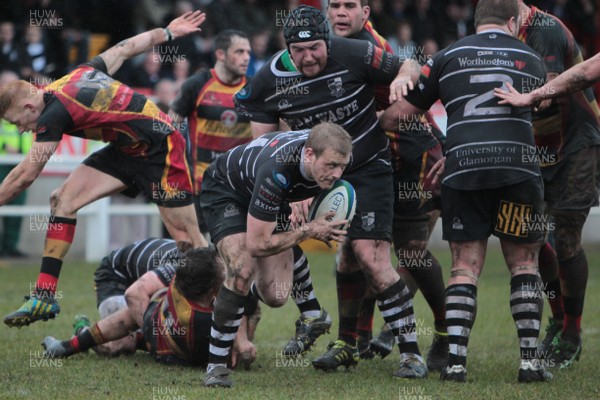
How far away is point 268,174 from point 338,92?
3.52ft

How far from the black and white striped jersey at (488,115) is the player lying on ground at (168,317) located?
180cm

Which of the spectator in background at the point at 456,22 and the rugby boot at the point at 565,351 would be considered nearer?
the rugby boot at the point at 565,351

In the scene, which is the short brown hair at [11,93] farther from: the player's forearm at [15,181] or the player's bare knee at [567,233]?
the player's bare knee at [567,233]

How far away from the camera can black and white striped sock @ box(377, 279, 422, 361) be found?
6.69 metres

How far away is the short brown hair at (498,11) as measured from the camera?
6.46 m

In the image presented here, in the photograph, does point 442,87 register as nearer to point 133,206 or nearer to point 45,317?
point 45,317

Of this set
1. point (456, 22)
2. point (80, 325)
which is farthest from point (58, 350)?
point (456, 22)

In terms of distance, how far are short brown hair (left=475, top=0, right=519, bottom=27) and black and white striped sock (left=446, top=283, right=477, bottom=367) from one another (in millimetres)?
1685

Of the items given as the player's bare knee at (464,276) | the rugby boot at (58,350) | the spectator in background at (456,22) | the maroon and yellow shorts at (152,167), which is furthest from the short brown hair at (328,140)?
the spectator in background at (456,22)

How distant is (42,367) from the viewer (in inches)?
275

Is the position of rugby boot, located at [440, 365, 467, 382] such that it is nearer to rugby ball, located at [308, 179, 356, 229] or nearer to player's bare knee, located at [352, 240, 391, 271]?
player's bare knee, located at [352, 240, 391, 271]

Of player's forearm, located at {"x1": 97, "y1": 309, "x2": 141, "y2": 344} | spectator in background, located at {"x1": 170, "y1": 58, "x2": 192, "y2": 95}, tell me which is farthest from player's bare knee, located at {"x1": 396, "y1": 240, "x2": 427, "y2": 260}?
spectator in background, located at {"x1": 170, "y1": 58, "x2": 192, "y2": 95}

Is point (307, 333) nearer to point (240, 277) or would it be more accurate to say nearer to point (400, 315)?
point (400, 315)

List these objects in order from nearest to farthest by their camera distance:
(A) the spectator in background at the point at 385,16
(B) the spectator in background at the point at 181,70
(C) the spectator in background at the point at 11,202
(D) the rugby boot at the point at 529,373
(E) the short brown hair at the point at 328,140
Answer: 1. (E) the short brown hair at the point at 328,140
2. (D) the rugby boot at the point at 529,373
3. (C) the spectator in background at the point at 11,202
4. (B) the spectator in background at the point at 181,70
5. (A) the spectator in background at the point at 385,16
